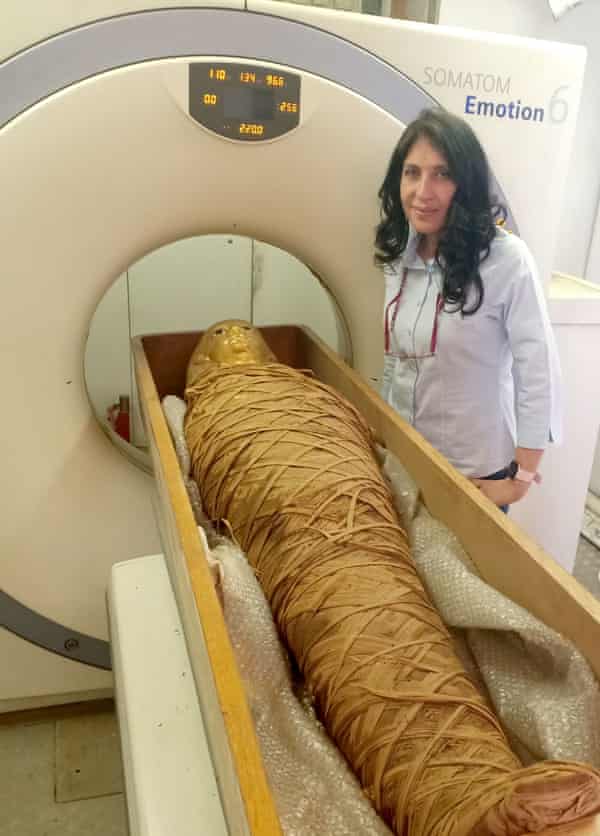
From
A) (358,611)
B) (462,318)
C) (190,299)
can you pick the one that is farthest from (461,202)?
(190,299)

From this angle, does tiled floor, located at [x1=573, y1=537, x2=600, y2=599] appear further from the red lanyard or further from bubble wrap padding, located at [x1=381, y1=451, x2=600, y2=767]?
bubble wrap padding, located at [x1=381, y1=451, x2=600, y2=767]

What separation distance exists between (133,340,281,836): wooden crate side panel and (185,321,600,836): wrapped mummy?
0.30 feet

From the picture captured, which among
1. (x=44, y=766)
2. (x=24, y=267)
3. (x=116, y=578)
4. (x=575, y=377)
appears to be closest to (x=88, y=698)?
(x=44, y=766)

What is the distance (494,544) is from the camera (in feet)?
2.17

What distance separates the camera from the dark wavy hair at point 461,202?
94 centimetres

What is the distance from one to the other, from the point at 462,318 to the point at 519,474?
255 millimetres

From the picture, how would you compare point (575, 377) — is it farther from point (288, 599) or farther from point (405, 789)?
point (405, 789)

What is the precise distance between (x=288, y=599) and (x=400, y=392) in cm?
49

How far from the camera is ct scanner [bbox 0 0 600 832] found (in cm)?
91

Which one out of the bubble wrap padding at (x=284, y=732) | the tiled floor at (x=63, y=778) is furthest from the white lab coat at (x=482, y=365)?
the tiled floor at (x=63, y=778)

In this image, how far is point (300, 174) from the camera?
3.34 feet

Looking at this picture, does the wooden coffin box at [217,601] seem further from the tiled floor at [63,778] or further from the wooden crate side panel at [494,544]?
the tiled floor at [63,778]

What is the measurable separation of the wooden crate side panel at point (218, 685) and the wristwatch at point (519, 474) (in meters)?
0.57

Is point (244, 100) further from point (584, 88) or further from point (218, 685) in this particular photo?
point (584, 88)
